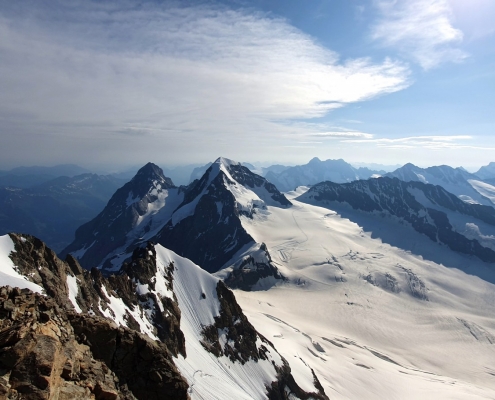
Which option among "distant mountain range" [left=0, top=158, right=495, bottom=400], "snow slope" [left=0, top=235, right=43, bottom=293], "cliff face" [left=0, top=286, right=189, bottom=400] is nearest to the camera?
"cliff face" [left=0, top=286, right=189, bottom=400]

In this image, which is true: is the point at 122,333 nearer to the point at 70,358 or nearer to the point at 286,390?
the point at 70,358

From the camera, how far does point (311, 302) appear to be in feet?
547

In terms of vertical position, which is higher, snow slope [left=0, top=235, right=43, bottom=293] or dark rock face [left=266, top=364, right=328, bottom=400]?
snow slope [left=0, top=235, right=43, bottom=293]

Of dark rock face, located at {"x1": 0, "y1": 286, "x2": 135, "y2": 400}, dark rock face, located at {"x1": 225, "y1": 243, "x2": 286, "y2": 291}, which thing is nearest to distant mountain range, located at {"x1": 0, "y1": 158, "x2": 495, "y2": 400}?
dark rock face, located at {"x1": 0, "y1": 286, "x2": 135, "y2": 400}

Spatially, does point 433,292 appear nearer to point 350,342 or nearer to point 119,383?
point 350,342

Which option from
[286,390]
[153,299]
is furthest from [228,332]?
[153,299]

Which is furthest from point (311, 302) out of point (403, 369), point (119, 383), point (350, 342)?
point (119, 383)

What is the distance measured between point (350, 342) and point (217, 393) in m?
89.8

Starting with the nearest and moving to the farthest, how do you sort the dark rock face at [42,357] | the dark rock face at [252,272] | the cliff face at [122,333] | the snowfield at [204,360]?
the dark rock face at [42,357]
the cliff face at [122,333]
the snowfield at [204,360]
the dark rock face at [252,272]

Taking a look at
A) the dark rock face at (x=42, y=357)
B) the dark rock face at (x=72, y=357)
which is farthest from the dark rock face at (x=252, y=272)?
the dark rock face at (x=42, y=357)

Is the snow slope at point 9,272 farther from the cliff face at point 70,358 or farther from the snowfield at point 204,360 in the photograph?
the snowfield at point 204,360

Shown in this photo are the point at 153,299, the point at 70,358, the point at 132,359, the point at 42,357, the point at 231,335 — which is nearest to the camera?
the point at 42,357

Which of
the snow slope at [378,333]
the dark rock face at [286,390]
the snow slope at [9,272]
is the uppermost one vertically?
the snow slope at [9,272]

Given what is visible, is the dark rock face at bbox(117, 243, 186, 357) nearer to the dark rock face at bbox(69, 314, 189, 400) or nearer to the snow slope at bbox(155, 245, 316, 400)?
the snow slope at bbox(155, 245, 316, 400)
